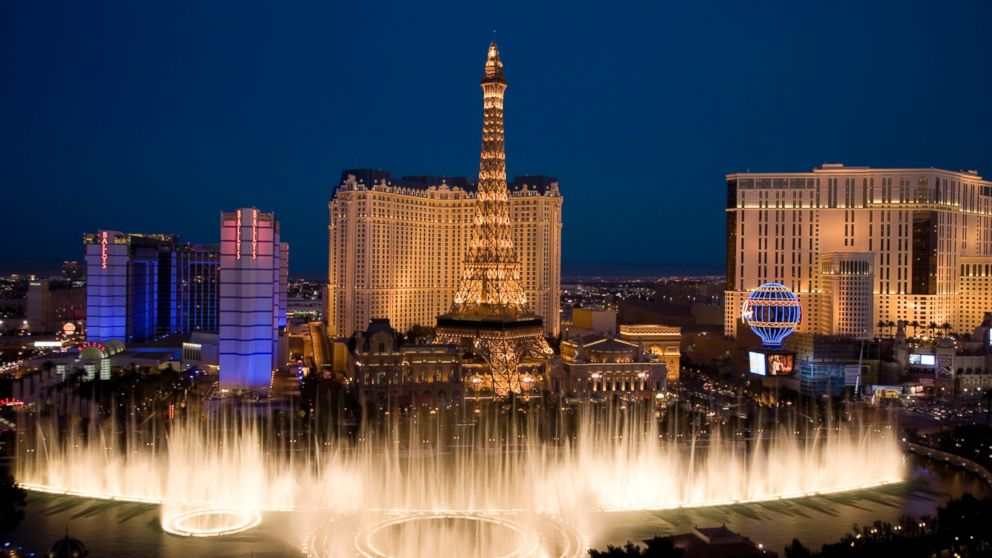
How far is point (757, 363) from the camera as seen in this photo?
50.8 metres

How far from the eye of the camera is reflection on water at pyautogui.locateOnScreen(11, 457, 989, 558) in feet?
73.8

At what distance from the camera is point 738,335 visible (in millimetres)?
61562

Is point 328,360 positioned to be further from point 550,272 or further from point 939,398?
point 939,398

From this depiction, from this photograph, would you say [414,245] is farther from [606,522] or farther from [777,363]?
[606,522]

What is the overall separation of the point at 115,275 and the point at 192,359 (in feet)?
26.9

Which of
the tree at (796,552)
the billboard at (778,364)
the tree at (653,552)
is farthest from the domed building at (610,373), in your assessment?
the tree at (653,552)

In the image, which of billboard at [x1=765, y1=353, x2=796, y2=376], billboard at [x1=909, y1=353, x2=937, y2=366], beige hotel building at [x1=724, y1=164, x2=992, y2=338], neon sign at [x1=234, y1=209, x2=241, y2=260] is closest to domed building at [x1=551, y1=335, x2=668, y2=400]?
billboard at [x1=765, y1=353, x2=796, y2=376]

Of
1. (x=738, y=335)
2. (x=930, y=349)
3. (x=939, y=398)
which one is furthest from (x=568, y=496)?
(x=738, y=335)

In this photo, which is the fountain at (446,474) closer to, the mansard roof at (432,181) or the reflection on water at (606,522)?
the reflection on water at (606,522)

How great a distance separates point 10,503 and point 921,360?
4606 cm

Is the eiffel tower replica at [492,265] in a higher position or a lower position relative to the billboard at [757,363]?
higher

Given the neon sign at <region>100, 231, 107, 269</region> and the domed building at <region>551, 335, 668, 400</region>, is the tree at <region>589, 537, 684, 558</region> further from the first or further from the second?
the neon sign at <region>100, 231, 107, 269</region>

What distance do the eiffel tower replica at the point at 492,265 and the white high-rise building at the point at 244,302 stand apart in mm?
13542

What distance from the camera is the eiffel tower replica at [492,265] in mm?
51594
